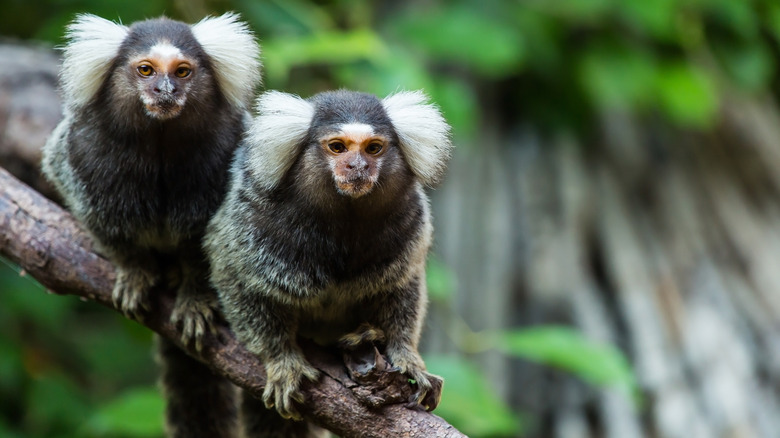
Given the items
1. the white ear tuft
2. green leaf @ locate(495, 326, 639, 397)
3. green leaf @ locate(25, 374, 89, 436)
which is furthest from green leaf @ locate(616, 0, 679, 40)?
green leaf @ locate(25, 374, 89, 436)

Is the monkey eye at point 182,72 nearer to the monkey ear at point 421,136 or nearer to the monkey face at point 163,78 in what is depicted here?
the monkey face at point 163,78

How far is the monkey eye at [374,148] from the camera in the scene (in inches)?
86.8

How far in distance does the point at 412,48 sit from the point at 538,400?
2.16m

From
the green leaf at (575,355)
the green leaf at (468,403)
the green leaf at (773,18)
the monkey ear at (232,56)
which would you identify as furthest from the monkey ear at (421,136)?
the green leaf at (773,18)

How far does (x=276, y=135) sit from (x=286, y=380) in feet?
2.12

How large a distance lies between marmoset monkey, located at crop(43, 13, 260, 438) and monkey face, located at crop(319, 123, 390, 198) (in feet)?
1.26

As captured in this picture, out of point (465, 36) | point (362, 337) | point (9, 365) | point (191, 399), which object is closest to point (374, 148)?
point (362, 337)

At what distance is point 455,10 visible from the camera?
4.63m

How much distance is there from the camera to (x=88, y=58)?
236cm

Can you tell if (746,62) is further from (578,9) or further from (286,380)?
(286,380)

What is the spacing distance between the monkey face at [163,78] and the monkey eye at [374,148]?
1.68ft

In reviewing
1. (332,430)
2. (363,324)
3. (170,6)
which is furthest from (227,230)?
(170,6)

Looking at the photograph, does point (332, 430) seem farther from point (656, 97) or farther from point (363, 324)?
point (656, 97)

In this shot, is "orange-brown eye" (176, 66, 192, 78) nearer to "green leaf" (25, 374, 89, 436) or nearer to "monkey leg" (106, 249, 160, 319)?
"monkey leg" (106, 249, 160, 319)
